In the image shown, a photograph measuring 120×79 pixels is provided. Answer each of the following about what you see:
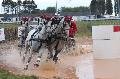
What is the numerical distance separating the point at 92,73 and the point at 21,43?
645 cm

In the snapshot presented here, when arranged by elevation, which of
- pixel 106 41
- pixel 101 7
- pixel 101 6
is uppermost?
pixel 101 6

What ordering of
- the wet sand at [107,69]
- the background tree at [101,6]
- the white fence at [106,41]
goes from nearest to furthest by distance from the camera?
the wet sand at [107,69], the white fence at [106,41], the background tree at [101,6]

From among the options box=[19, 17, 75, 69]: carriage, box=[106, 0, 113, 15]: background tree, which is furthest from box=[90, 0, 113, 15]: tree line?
box=[19, 17, 75, 69]: carriage

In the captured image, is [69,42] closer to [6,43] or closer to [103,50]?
[103,50]

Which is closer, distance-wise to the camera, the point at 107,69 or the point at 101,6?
the point at 107,69

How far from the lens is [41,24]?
18.0m

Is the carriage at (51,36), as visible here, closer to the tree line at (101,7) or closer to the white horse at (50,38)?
the white horse at (50,38)

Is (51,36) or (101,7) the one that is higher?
(101,7)

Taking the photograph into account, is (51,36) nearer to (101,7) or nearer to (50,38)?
(50,38)

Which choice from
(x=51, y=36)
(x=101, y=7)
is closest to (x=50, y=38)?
(x=51, y=36)

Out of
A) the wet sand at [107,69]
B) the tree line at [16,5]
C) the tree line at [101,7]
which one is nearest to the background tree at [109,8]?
the tree line at [101,7]

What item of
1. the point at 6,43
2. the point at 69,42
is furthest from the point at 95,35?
the point at 6,43

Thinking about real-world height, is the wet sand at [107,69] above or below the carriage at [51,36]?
below

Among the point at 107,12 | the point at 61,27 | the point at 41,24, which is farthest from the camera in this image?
the point at 107,12
